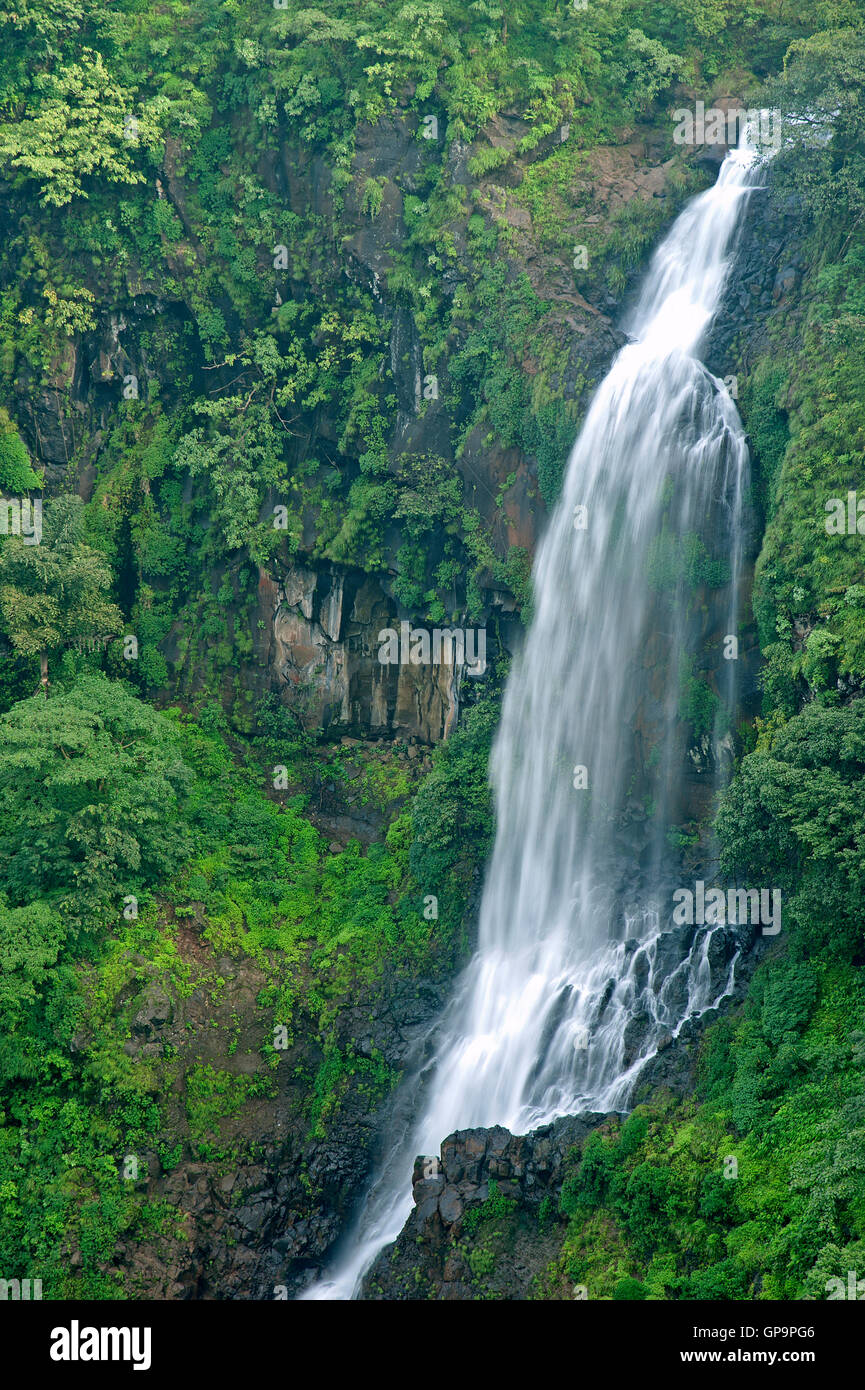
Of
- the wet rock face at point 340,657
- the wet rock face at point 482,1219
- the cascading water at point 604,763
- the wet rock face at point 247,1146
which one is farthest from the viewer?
the wet rock face at point 340,657

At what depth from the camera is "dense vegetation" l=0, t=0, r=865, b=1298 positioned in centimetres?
2242

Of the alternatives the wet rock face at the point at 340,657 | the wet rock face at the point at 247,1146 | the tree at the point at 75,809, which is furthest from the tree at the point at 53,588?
the wet rock face at the point at 247,1146

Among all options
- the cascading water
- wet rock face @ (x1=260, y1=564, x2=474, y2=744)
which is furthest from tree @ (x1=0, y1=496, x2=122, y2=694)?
the cascading water

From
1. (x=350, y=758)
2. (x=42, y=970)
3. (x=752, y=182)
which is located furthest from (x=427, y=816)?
(x=752, y=182)

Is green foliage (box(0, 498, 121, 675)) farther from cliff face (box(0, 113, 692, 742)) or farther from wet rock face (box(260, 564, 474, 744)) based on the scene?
wet rock face (box(260, 564, 474, 744))

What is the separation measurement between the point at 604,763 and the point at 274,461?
34.5ft

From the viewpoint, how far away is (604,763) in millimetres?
24969

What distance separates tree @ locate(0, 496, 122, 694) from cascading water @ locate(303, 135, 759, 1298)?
8704mm

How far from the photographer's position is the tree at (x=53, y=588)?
1056 inches

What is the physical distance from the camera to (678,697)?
2392cm

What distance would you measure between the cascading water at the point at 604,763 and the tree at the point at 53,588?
8.70 m

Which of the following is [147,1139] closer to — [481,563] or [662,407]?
[481,563]

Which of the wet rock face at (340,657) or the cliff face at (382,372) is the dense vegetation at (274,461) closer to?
the cliff face at (382,372)

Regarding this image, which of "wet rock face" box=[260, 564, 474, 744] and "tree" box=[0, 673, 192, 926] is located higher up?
"wet rock face" box=[260, 564, 474, 744]
